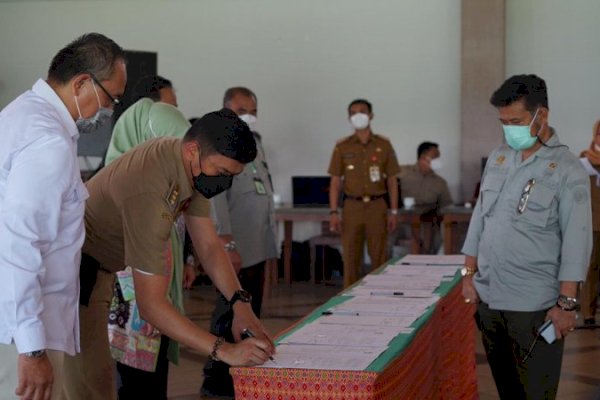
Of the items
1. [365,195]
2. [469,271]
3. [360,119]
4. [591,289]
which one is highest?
[360,119]

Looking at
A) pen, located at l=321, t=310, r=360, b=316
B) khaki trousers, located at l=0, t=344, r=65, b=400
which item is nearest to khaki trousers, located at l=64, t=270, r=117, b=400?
khaki trousers, located at l=0, t=344, r=65, b=400

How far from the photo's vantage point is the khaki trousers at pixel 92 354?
295 cm

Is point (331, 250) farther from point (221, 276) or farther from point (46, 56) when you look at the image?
point (221, 276)

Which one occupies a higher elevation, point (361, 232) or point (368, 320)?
point (368, 320)

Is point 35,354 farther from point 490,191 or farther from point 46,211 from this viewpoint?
point 490,191

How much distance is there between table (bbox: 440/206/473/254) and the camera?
864cm

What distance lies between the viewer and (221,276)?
307cm

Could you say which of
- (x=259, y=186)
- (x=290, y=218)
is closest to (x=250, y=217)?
(x=259, y=186)

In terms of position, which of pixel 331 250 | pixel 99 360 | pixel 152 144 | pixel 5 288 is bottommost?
pixel 331 250

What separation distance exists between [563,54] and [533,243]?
6662 millimetres

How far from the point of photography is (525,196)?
11.1 feet

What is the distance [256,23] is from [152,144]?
7884 millimetres

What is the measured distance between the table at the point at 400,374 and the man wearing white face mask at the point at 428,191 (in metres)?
4.87

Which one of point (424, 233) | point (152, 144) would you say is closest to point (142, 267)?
point (152, 144)
